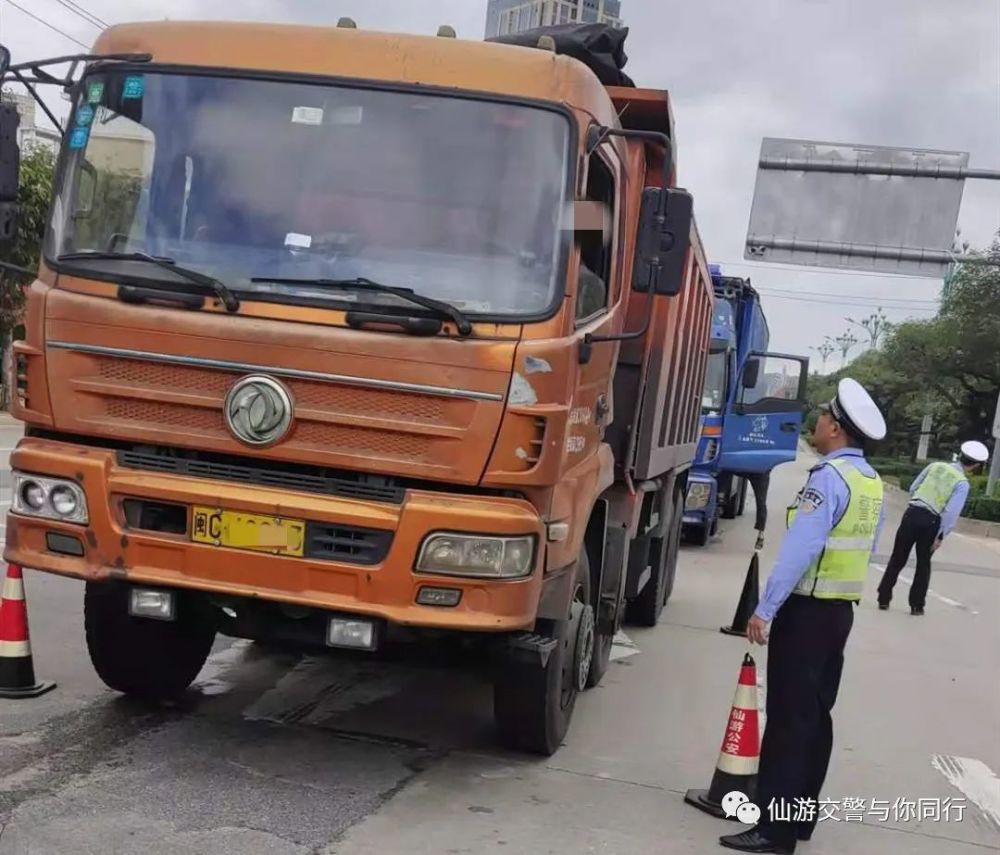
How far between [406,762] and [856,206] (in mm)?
15358

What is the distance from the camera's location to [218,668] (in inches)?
258

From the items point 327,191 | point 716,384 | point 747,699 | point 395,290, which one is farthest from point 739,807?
point 716,384

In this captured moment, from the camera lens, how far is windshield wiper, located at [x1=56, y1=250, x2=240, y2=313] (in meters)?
4.38

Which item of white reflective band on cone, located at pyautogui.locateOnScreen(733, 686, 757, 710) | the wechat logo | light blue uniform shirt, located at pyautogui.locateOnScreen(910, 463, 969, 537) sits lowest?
the wechat logo

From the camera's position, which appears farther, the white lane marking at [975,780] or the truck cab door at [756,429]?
the truck cab door at [756,429]

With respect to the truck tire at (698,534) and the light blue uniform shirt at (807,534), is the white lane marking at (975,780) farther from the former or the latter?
the truck tire at (698,534)

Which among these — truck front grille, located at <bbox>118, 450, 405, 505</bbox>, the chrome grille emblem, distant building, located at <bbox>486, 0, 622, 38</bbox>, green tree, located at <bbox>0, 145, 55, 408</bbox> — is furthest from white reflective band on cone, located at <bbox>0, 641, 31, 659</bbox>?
distant building, located at <bbox>486, 0, 622, 38</bbox>

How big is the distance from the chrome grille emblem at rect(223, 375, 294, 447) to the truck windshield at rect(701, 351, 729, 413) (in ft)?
37.3

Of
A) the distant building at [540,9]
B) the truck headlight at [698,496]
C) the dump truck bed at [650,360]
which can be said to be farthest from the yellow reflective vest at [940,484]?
the distant building at [540,9]

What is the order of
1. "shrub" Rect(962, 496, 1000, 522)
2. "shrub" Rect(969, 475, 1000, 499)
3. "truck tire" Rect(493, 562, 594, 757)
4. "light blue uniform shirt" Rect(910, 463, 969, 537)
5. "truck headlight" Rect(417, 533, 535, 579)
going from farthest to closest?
"shrub" Rect(969, 475, 1000, 499)
"shrub" Rect(962, 496, 1000, 522)
"light blue uniform shirt" Rect(910, 463, 969, 537)
"truck tire" Rect(493, 562, 594, 757)
"truck headlight" Rect(417, 533, 535, 579)

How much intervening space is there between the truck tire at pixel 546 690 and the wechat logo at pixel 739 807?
0.84 metres

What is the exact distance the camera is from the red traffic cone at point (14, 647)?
5.54m

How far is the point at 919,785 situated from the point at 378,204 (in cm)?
380

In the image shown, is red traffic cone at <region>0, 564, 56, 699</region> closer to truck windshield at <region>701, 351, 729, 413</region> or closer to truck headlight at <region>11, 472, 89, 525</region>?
truck headlight at <region>11, 472, 89, 525</region>
